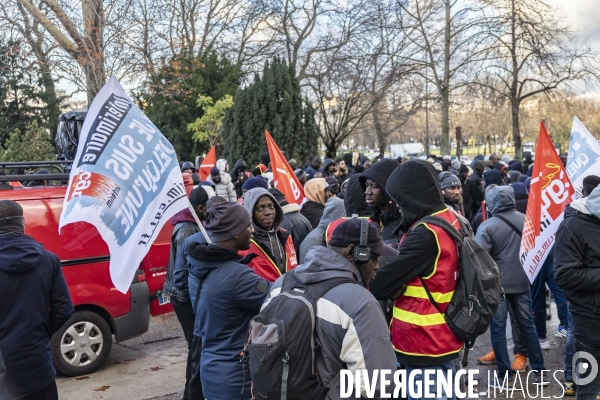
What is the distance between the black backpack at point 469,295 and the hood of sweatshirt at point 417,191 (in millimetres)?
128

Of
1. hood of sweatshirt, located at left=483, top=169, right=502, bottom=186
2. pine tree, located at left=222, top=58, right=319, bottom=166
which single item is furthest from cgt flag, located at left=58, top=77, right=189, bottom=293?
pine tree, located at left=222, top=58, right=319, bottom=166

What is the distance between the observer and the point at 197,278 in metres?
3.90

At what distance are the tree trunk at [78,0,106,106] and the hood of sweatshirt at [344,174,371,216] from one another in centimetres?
988

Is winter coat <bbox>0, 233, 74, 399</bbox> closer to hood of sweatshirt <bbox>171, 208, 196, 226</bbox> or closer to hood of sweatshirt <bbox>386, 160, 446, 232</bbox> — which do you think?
hood of sweatshirt <bbox>171, 208, 196, 226</bbox>

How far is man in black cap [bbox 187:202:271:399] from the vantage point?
12.0ft

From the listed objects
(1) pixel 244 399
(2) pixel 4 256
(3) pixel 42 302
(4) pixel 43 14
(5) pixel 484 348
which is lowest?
(5) pixel 484 348

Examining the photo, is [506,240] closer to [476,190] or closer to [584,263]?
[584,263]

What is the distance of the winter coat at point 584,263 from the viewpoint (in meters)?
4.56

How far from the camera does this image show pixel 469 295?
3744 millimetres

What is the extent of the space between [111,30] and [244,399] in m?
12.8

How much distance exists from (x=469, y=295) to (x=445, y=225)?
1.37 feet

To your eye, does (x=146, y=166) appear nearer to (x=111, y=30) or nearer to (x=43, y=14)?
(x=111, y=30)

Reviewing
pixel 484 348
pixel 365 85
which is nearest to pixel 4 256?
pixel 484 348

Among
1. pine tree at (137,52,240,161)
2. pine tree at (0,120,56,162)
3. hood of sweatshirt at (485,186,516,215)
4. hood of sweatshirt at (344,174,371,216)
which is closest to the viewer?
hood of sweatshirt at (344,174,371,216)
